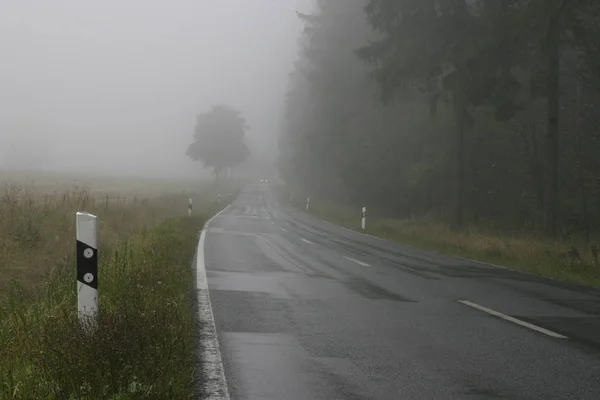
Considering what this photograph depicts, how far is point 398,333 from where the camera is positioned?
7.38m

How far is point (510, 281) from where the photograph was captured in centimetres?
1230

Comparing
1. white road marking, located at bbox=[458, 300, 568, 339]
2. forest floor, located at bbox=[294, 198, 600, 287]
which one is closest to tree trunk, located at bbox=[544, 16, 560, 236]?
forest floor, located at bbox=[294, 198, 600, 287]

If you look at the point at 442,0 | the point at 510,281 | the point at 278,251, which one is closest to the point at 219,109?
the point at 442,0

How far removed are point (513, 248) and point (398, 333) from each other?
11.0 meters

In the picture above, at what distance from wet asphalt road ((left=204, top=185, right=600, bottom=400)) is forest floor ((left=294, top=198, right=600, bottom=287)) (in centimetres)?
128

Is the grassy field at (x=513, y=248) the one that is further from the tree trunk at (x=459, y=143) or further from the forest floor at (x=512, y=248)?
the tree trunk at (x=459, y=143)

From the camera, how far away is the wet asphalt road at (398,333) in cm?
541

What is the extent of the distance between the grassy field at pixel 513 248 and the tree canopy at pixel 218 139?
62274mm

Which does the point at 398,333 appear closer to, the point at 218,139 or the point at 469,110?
the point at 469,110

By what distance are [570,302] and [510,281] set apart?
2.36 metres

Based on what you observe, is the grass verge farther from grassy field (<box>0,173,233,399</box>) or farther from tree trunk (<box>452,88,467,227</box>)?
tree trunk (<box>452,88,467,227</box>)

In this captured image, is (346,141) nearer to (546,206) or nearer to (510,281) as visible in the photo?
(546,206)

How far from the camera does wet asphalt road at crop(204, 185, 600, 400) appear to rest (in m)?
5.41

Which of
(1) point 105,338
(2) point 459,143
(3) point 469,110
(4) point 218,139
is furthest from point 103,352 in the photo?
(4) point 218,139
